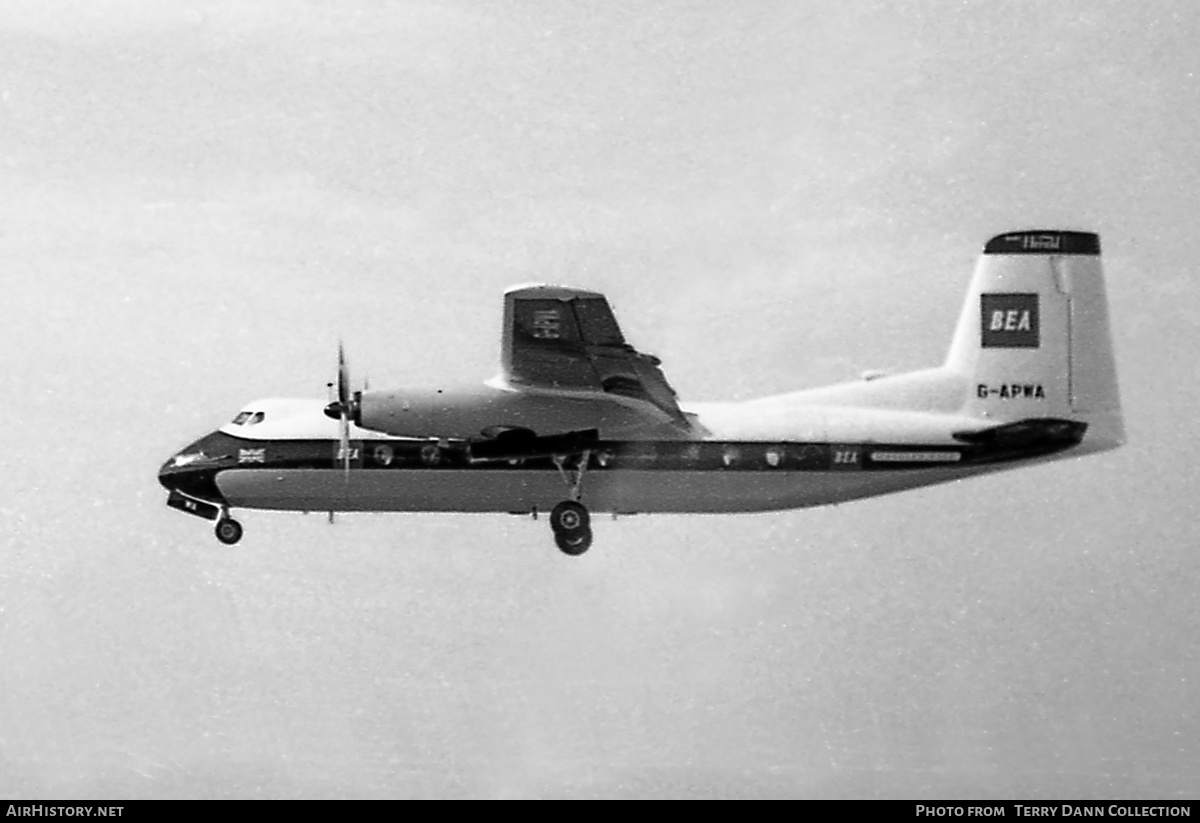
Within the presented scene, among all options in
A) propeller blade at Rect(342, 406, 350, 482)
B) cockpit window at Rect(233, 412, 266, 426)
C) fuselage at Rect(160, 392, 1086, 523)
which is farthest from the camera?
cockpit window at Rect(233, 412, 266, 426)

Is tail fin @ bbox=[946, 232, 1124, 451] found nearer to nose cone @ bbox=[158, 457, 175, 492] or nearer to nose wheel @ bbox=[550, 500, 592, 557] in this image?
nose wheel @ bbox=[550, 500, 592, 557]

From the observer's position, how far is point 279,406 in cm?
4350

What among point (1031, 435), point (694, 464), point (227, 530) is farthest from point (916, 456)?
point (227, 530)

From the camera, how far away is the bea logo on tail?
42.8m

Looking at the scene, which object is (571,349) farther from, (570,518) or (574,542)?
(574,542)

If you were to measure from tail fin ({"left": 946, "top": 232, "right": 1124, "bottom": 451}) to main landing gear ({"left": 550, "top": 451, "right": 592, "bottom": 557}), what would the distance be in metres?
7.30

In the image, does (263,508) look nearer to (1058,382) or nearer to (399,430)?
(399,430)

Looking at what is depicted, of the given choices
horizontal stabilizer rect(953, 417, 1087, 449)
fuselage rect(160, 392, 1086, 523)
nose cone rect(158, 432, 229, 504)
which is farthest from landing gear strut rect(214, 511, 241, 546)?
horizontal stabilizer rect(953, 417, 1087, 449)

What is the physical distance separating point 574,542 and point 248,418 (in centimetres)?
666

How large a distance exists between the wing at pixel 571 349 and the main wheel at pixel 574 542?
313cm

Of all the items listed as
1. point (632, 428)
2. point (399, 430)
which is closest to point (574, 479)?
point (632, 428)

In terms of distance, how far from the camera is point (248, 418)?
1715 inches
